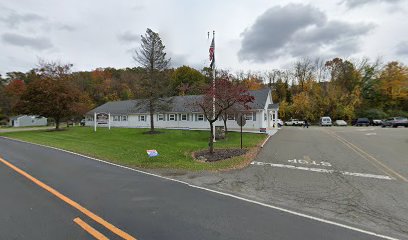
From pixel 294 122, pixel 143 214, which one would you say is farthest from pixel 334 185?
pixel 294 122

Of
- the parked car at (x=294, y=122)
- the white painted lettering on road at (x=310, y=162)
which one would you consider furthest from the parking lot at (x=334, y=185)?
the parked car at (x=294, y=122)

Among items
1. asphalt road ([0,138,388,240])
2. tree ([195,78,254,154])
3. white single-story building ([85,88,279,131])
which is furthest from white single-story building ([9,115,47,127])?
asphalt road ([0,138,388,240])

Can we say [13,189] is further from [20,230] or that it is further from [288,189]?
[288,189]

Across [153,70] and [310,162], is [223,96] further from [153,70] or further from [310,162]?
[153,70]

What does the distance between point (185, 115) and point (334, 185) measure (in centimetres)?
2876

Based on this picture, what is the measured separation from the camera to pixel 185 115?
3625 centimetres

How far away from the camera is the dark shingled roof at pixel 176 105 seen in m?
30.7

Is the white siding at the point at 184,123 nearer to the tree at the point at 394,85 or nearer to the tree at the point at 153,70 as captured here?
the tree at the point at 153,70

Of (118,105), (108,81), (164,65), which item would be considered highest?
(108,81)

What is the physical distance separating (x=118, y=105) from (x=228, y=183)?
42.4 meters

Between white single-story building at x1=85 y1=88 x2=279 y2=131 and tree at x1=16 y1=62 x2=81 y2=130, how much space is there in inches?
315

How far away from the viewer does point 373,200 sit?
6988 mm

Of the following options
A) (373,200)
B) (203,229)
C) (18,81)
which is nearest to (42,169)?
(203,229)

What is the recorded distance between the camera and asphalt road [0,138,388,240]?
478 cm
